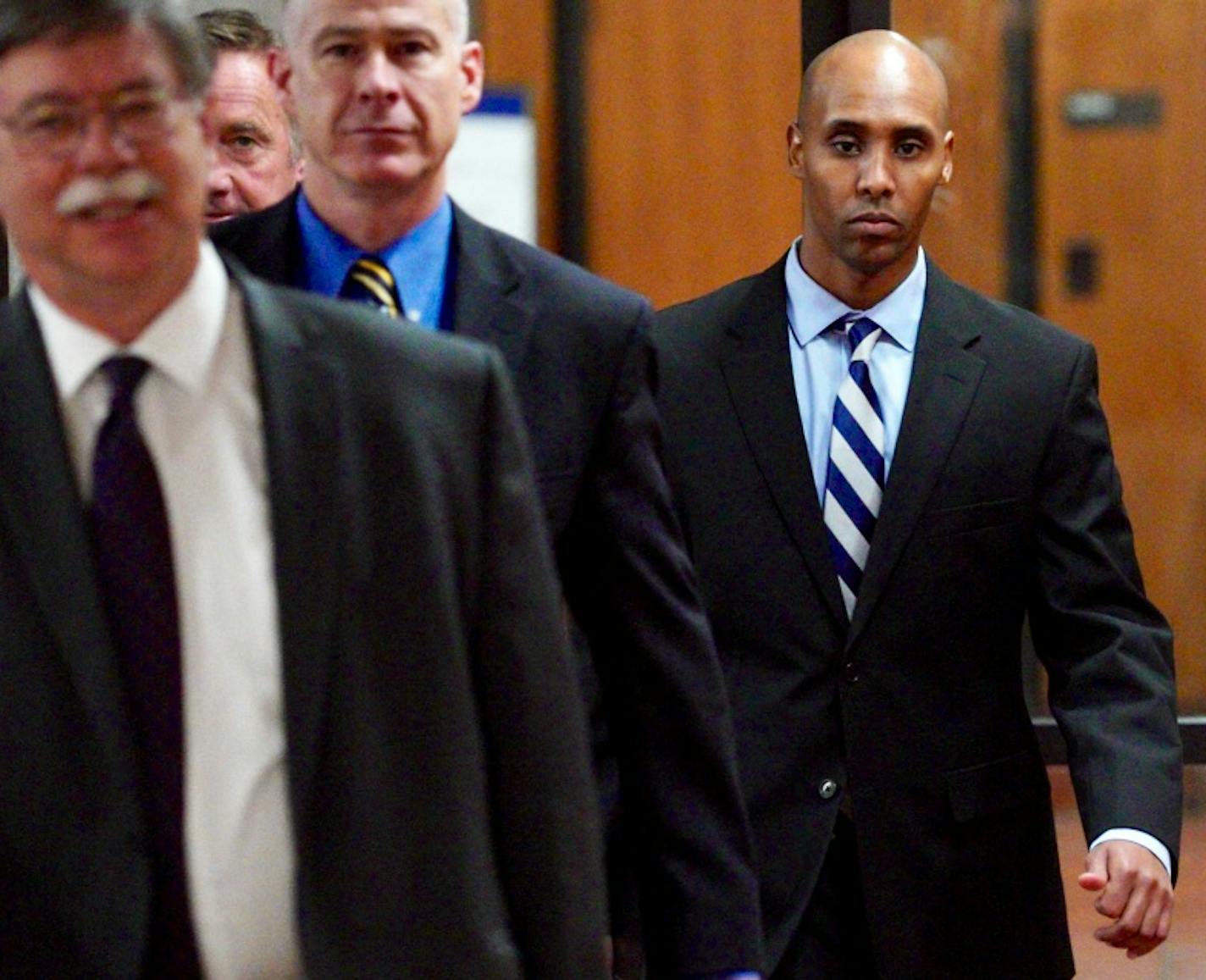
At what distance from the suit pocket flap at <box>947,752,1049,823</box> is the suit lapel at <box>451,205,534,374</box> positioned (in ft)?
3.65

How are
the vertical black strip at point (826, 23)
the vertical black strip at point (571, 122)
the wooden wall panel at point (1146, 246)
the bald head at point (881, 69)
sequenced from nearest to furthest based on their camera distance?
the bald head at point (881, 69), the vertical black strip at point (826, 23), the vertical black strip at point (571, 122), the wooden wall panel at point (1146, 246)

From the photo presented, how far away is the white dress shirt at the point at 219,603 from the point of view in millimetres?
1892

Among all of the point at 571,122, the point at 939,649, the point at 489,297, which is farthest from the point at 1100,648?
the point at 571,122

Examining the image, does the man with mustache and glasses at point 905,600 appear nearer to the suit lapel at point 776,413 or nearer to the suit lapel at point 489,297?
the suit lapel at point 776,413

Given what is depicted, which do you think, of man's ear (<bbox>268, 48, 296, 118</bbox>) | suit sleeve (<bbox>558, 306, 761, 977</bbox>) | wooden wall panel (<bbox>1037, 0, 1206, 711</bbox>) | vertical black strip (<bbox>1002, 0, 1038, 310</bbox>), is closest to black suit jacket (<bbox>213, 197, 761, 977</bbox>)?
suit sleeve (<bbox>558, 306, 761, 977</bbox>)

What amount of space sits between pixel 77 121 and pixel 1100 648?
1.89 meters

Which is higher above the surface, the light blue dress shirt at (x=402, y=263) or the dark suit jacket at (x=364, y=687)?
the light blue dress shirt at (x=402, y=263)

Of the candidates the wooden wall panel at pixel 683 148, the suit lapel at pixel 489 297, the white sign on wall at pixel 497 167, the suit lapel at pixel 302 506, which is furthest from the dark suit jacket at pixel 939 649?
the wooden wall panel at pixel 683 148

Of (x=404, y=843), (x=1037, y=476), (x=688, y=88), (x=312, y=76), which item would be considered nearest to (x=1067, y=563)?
(x=1037, y=476)

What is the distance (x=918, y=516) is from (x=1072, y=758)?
1.29 feet

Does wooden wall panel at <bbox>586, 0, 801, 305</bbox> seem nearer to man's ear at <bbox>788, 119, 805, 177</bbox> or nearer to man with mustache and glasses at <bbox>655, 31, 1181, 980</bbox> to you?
man's ear at <bbox>788, 119, 805, 177</bbox>

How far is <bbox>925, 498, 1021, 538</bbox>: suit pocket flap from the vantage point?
3447mm

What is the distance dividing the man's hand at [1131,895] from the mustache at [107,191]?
68.0 inches

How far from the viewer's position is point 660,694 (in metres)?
2.67
